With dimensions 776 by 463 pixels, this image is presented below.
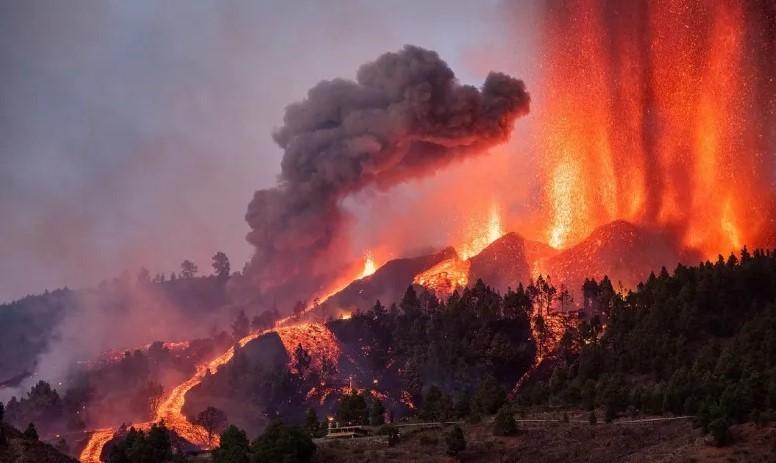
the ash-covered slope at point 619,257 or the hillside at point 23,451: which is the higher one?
the ash-covered slope at point 619,257

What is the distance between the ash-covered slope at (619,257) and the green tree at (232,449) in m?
107

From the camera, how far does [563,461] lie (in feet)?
215

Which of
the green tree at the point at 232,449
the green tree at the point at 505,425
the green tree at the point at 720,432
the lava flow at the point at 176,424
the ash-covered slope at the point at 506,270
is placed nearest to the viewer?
the green tree at the point at 720,432

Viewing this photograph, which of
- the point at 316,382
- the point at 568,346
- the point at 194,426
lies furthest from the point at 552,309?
the point at 194,426

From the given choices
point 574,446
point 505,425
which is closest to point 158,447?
point 505,425

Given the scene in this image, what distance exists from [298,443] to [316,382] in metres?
72.5

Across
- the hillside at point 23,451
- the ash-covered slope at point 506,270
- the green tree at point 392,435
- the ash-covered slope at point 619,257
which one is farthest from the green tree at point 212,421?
the ash-covered slope at point 506,270

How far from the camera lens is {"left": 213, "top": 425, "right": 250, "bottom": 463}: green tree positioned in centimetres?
6875

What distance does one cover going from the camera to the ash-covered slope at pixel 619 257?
17025 centimetres

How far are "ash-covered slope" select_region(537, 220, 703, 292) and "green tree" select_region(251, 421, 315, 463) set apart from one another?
10680cm

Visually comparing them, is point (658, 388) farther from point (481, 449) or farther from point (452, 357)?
point (452, 357)

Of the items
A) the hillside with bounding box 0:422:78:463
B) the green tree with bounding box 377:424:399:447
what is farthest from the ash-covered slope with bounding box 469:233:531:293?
the hillside with bounding box 0:422:78:463

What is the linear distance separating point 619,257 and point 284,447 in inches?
4726

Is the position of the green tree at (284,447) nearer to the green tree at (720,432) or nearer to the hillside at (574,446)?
the hillside at (574,446)
